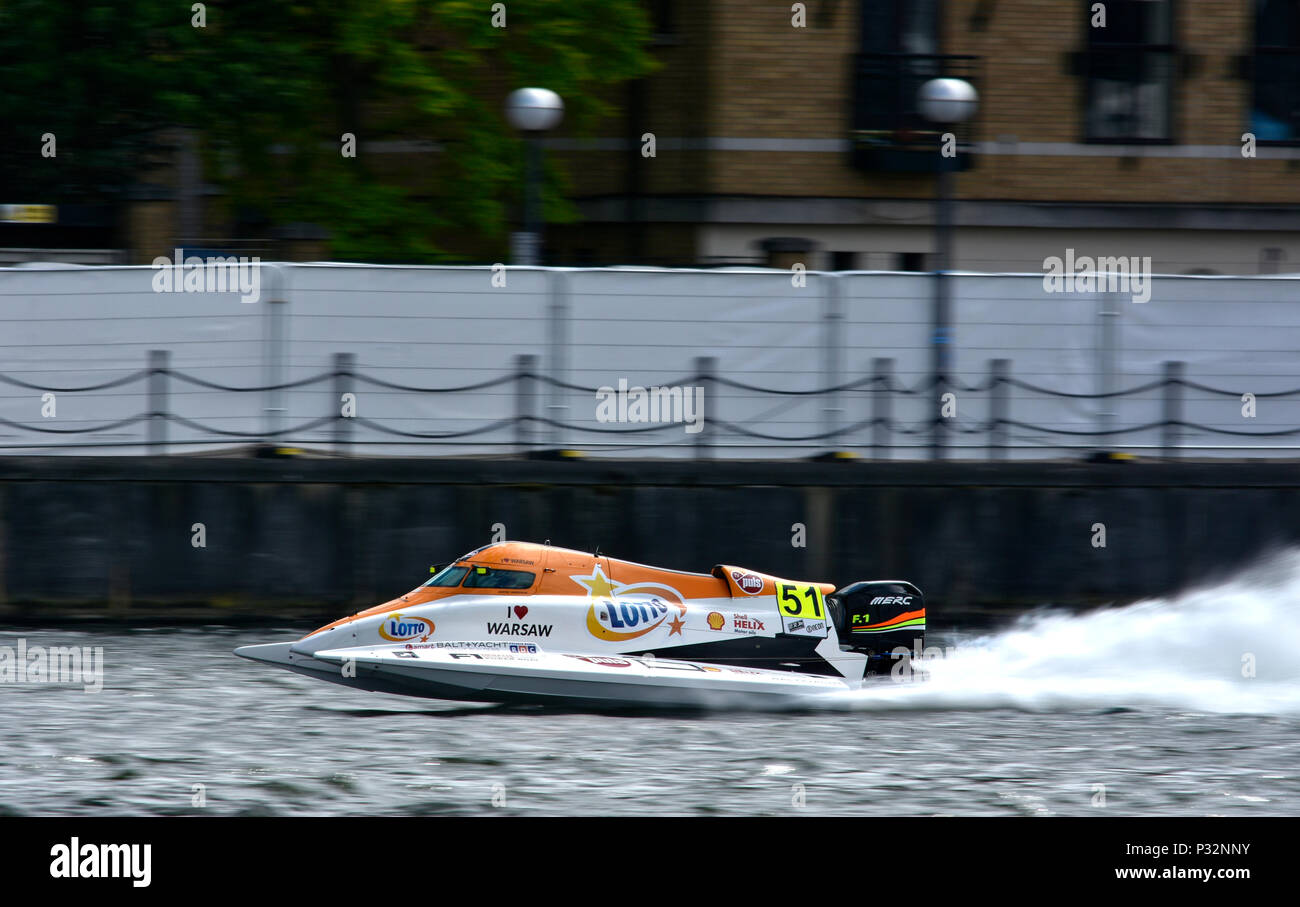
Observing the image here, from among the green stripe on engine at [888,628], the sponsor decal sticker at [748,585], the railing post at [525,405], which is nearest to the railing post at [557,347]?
the railing post at [525,405]

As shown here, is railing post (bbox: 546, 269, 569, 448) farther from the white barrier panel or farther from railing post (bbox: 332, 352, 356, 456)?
railing post (bbox: 332, 352, 356, 456)

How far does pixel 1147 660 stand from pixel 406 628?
25.4 feet

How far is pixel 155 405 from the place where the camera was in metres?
16.5

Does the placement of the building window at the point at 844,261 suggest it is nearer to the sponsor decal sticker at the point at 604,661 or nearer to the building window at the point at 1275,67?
the building window at the point at 1275,67

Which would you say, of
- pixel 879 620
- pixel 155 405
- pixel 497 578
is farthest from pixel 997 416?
pixel 155 405

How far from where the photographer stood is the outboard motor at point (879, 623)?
1357 cm

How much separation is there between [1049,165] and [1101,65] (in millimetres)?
1771

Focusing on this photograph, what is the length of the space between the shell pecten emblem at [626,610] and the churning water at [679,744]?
2.59 feet

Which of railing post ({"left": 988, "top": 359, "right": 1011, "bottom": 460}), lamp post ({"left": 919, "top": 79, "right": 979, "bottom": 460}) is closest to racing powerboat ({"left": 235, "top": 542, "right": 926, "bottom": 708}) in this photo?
lamp post ({"left": 919, "top": 79, "right": 979, "bottom": 460})

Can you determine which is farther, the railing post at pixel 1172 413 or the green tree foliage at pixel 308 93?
the green tree foliage at pixel 308 93

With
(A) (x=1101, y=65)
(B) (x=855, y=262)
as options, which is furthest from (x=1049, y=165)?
(B) (x=855, y=262)

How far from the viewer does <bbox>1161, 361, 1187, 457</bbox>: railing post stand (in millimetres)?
17734

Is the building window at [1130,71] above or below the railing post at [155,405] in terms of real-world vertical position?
above

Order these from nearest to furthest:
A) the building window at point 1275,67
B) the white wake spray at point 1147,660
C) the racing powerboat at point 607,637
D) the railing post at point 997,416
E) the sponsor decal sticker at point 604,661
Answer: the racing powerboat at point 607,637 → the sponsor decal sticker at point 604,661 → the white wake spray at point 1147,660 → the railing post at point 997,416 → the building window at point 1275,67
